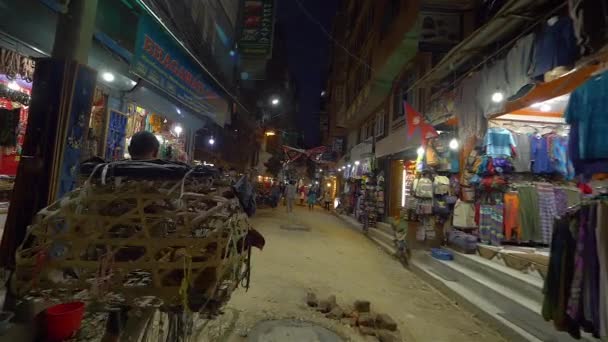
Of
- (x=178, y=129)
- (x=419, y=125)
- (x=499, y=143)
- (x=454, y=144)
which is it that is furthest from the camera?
(x=178, y=129)

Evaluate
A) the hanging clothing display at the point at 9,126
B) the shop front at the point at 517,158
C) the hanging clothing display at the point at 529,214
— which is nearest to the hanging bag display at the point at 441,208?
the shop front at the point at 517,158

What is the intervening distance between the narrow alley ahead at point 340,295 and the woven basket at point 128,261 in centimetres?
232

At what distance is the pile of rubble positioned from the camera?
13.0ft

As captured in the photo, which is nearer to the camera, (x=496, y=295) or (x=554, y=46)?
(x=554, y=46)

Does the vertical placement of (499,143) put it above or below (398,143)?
below

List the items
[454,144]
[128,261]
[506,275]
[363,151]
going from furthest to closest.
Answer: [363,151], [454,144], [506,275], [128,261]

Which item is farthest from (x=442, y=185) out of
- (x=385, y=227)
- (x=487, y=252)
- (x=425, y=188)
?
(x=385, y=227)

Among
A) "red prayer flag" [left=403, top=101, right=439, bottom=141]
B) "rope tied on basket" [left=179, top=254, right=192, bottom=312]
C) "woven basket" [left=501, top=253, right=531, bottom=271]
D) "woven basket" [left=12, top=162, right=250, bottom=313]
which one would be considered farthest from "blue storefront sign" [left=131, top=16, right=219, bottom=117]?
"woven basket" [left=501, top=253, right=531, bottom=271]

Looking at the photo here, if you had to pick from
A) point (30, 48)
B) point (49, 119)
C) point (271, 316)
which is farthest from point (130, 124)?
point (271, 316)

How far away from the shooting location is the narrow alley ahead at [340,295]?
4.19 meters

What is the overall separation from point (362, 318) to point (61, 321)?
3758 mm

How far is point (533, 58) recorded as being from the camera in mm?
4852

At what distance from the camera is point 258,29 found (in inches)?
452

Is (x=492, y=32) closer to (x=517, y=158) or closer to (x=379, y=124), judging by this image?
(x=517, y=158)
